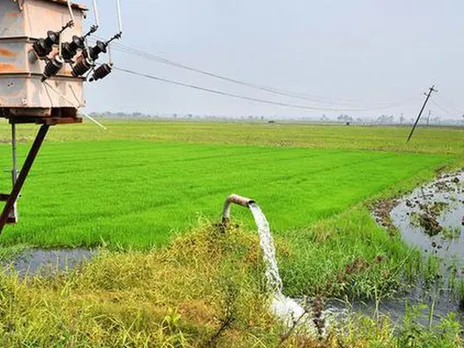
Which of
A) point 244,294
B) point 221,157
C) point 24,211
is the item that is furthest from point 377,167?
point 244,294

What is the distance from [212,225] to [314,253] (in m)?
1.77

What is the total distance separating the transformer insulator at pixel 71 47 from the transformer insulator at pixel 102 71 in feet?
0.74

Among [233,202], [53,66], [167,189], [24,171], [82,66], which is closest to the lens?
[53,66]

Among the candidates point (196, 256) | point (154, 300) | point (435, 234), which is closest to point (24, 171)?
point (154, 300)

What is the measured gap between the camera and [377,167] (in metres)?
24.5

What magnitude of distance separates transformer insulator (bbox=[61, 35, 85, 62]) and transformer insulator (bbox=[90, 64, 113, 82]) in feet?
0.74

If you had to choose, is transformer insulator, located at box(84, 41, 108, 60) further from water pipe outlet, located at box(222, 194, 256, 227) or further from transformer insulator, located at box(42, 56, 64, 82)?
water pipe outlet, located at box(222, 194, 256, 227)

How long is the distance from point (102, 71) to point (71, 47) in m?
0.33

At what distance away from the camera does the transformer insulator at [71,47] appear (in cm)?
388

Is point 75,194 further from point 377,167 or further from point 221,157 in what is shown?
point 377,167

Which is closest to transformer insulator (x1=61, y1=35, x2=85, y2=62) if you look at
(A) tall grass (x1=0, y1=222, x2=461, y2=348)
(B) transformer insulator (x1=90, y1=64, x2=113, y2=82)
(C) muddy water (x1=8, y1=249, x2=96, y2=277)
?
(B) transformer insulator (x1=90, y1=64, x2=113, y2=82)

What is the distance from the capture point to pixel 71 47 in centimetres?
394

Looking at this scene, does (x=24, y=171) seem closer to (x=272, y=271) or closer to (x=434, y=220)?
(x=272, y=271)

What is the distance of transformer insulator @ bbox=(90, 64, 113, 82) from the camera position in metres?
4.15
